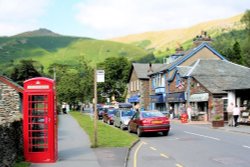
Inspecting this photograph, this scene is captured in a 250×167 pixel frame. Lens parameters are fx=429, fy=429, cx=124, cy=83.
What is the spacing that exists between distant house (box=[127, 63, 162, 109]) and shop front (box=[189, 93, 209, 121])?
23.6 metres

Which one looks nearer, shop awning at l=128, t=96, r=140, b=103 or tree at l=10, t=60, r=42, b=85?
tree at l=10, t=60, r=42, b=85

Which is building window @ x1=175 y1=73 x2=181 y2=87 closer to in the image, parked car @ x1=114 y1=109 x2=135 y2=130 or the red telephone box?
parked car @ x1=114 y1=109 x2=135 y2=130

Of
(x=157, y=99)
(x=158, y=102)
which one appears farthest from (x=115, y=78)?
(x=158, y=102)

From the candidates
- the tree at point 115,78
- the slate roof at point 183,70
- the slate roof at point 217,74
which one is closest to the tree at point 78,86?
the tree at point 115,78

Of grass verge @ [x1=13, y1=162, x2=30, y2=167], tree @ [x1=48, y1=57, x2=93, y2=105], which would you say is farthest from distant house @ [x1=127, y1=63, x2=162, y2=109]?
grass verge @ [x1=13, y1=162, x2=30, y2=167]

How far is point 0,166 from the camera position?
10195 millimetres

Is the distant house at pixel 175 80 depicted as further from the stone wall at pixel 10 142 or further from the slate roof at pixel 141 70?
the stone wall at pixel 10 142

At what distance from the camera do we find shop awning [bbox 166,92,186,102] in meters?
50.2

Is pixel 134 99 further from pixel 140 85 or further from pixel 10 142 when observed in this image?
pixel 10 142

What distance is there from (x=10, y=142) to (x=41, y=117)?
8.08 ft

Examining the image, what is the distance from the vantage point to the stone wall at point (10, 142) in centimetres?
1063

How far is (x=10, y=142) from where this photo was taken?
11.7 meters

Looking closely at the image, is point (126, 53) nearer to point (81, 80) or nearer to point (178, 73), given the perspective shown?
point (81, 80)

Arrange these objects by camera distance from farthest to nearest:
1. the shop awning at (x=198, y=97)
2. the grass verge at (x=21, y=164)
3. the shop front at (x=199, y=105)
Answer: the shop front at (x=199, y=105), the shop awning at (x=198, y=97), the grass verge at (x=21, y=164)
